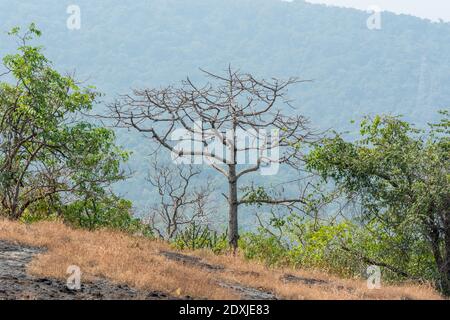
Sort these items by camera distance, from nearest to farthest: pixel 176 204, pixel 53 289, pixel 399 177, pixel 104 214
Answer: pixel 53 289, pixel 399 177, pixel 104 214, pixel 176 204

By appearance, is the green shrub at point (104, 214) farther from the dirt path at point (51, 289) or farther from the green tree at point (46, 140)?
the dirt path at point (51, 289)

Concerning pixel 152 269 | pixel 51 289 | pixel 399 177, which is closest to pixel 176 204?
pixel 399 177

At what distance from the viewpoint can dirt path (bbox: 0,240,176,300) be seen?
331 inches

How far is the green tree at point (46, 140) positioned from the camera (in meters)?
18.9

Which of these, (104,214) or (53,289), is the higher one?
(104,214)

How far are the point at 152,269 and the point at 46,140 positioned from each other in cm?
1023

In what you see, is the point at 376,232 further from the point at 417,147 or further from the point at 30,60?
the point at 30,60

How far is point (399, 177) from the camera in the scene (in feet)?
65.4

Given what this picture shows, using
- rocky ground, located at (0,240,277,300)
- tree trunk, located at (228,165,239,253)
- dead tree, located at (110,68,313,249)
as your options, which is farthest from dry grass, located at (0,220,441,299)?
dead tree, located at (110,68,313,249)

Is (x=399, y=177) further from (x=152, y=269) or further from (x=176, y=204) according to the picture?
(x=176, y=204)

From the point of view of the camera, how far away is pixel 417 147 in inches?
811

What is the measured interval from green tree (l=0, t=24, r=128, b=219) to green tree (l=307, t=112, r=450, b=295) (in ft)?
22.0

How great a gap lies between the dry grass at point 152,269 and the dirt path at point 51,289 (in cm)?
22
